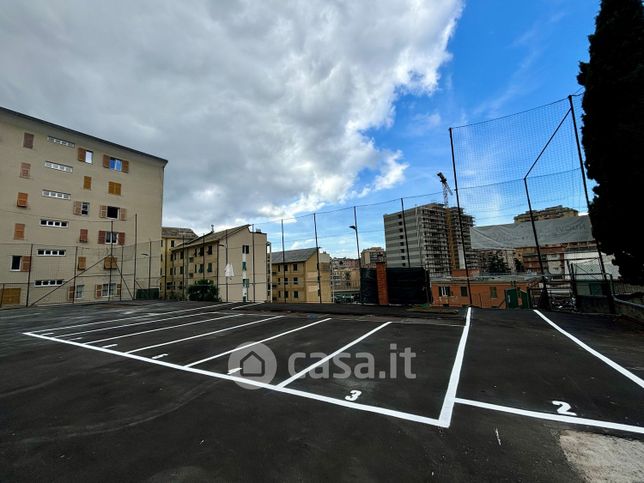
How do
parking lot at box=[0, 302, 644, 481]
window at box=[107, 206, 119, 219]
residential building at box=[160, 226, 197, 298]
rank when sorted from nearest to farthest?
parking lot at box=[0, 302, 644, 481] → window at box=[107, 206, 119, 219] → residential building at box=[160, 226, 197, 298]

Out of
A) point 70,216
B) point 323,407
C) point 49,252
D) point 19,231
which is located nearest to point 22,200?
point 19,231

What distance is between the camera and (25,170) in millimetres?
20047

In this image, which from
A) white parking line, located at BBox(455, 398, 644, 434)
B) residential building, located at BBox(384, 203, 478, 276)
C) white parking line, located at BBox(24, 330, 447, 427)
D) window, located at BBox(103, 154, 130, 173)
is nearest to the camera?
white parking line, located at BBox(455, 398, 644, 434)

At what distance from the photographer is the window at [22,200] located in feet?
64.0

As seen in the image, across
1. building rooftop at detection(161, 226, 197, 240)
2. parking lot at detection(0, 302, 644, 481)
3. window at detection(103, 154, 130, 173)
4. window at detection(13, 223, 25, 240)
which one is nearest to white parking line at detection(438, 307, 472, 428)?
parking lot at detection(0, 302, 644, 481)

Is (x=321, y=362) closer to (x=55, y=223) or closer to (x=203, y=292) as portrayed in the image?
(x=203, y=292)

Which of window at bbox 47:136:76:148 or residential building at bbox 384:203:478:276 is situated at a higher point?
window at bbox 47:136:76:148

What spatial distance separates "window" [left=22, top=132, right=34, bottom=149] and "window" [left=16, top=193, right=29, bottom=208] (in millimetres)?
3713

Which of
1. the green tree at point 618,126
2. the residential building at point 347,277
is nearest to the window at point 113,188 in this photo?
the residential building at point 347,277

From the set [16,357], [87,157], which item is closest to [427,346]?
[16,357]

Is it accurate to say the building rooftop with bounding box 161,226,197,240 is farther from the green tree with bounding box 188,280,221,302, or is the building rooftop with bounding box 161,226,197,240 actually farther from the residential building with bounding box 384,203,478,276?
the residential building with bounding box 384,203,478,276

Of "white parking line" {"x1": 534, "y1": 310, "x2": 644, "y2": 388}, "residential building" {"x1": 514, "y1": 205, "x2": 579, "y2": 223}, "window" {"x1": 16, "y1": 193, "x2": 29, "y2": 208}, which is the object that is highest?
"window" {"x1": 16, "y1": 193, "x2": 29, "y2": 208}

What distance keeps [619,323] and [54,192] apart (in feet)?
106

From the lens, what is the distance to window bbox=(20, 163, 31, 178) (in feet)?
65.2
